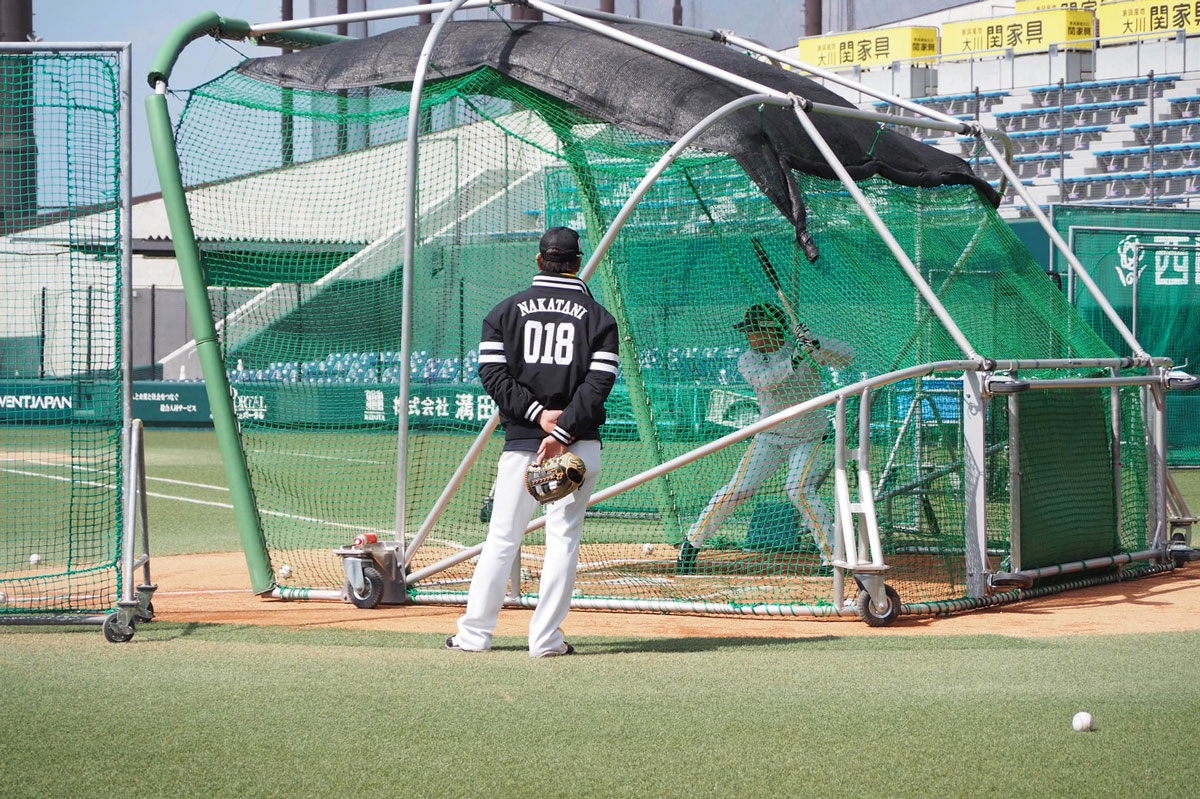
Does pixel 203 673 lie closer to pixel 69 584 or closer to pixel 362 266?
pixel 69 584

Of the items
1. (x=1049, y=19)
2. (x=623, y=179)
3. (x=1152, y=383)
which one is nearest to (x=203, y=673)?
(x=623, y=179)

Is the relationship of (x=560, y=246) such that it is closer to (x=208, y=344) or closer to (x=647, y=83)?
(x=647, y=83)

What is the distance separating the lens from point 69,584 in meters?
9.32

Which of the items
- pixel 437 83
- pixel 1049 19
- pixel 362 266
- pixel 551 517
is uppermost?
pixel 1049 19

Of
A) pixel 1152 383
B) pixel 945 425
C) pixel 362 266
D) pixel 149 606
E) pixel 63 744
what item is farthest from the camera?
pixel 362 266

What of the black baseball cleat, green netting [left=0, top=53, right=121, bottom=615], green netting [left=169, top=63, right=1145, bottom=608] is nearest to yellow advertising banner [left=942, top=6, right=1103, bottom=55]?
green netting [left=169, top=63, right=1145, bottom=608]

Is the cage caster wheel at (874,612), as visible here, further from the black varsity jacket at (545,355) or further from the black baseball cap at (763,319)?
the black baseball cap at (763,319)

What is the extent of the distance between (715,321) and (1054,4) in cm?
3083

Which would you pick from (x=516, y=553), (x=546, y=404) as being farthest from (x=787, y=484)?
(x=546, y=404)

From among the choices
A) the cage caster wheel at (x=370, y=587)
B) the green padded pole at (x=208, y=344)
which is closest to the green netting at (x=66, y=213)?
the green padded pole at (x=208, y=344)

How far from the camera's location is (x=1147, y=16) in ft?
115

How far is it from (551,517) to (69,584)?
14.6 feet

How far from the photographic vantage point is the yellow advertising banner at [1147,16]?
33.1 m

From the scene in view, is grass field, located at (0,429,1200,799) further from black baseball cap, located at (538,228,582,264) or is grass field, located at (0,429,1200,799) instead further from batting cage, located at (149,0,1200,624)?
black baseball cap, located at (538,228,582,264)
